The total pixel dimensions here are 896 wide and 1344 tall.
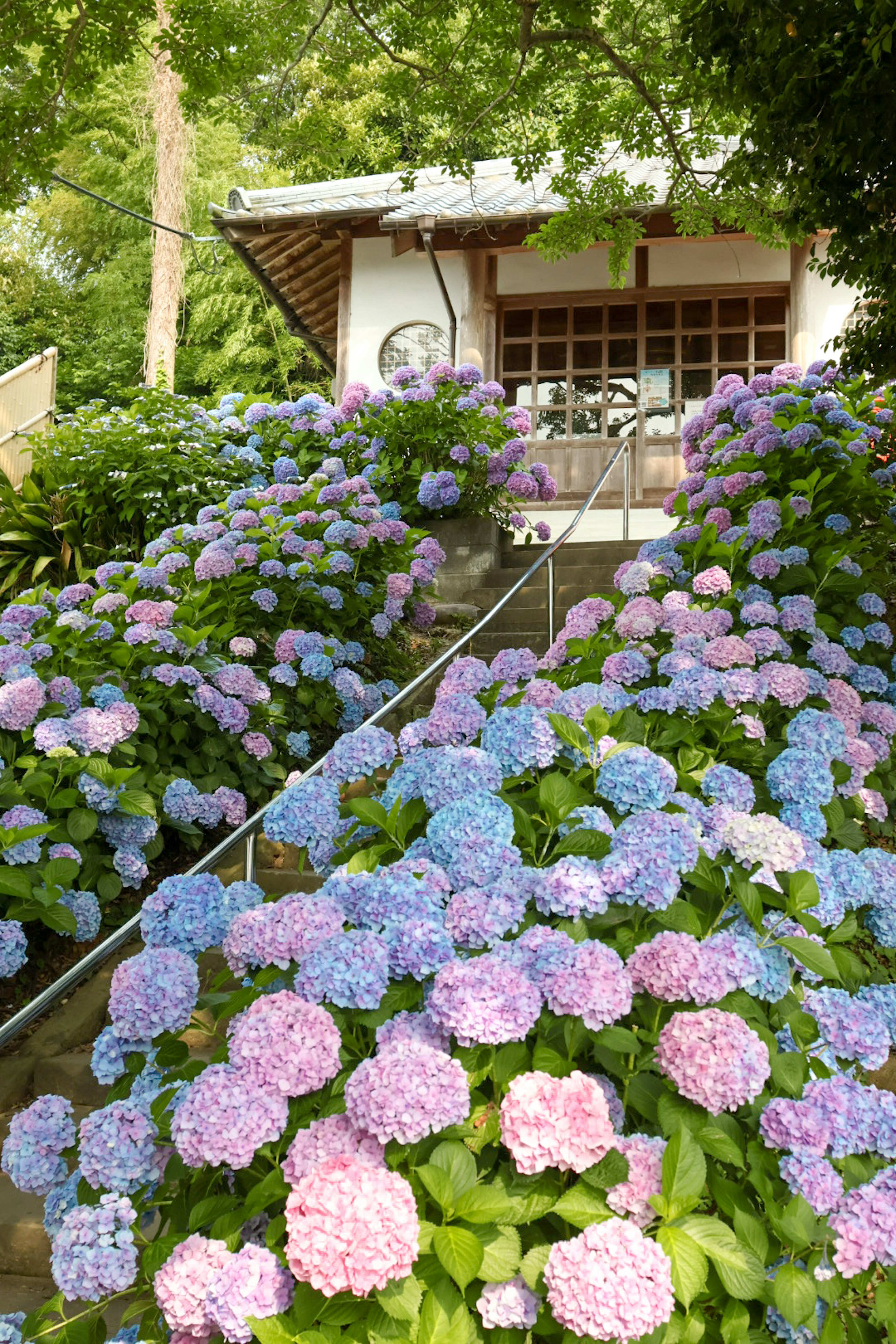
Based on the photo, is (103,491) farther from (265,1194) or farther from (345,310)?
(265,1194)

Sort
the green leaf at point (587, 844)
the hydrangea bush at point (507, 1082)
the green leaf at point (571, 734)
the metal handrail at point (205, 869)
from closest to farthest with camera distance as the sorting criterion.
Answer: the hydrangea bush at point (507, 1082) < the green leaf at point (587, 844) < the green leaf at point (571, 734) < the metal handrail at point (205, 869)

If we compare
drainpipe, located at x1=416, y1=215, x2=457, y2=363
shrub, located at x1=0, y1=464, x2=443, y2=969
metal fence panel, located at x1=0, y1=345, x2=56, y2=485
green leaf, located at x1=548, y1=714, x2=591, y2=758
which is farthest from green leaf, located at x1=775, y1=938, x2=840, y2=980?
drainpipe, located at x1=416, y1=215, x2=457, y2=363

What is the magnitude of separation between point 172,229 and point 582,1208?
15595 mm

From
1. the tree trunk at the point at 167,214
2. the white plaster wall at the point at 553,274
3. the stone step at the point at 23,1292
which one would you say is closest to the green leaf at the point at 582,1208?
the stone step at the point at 23,1292

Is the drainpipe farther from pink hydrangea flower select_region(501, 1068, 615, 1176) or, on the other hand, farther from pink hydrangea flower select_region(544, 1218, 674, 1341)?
pink hydrangea flower select_region(544, 1218, 674, 1341)

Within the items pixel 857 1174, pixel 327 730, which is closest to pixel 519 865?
pixel 857 1174

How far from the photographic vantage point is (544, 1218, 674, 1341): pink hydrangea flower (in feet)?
3.86

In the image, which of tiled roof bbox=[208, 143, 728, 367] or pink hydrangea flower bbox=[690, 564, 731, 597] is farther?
tiled roof bbox=[208, 143, 728, 367]

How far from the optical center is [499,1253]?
130 centimetres

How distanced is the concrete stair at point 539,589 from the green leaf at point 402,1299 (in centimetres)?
455

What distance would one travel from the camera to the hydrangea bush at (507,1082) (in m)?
1.25

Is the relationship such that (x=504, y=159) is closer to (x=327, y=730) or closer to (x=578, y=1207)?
(x=327, y=730)

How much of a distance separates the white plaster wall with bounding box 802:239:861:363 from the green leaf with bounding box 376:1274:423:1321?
1024 centimetres

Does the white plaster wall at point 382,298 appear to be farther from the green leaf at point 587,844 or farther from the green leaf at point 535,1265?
the green leaf at point 535,1265
